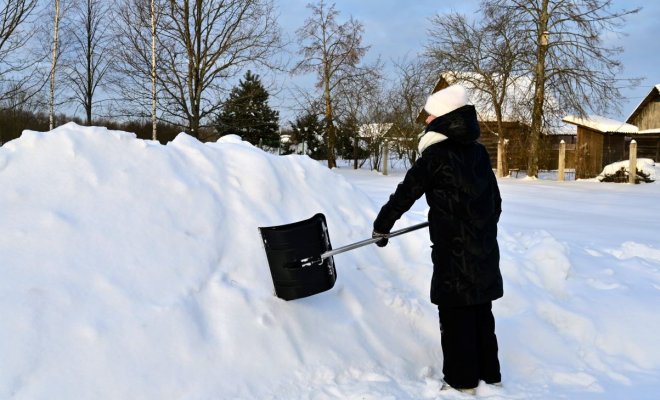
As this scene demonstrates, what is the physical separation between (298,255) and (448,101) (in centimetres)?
117

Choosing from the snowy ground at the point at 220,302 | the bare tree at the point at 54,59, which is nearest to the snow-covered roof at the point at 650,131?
the snowy ground at the point at 220,302

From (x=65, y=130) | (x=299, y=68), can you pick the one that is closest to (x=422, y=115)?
(x=299, y=68)

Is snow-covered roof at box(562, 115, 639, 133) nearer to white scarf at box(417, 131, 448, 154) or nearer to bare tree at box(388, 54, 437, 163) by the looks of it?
bare tree at box(388, 54, 437, 163)

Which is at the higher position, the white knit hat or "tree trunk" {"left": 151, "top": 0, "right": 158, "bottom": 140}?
"tree trunk" {"left": 151, "top": 0, "right": 158, "bottom": 140}

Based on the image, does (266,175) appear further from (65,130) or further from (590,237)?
(590,237)

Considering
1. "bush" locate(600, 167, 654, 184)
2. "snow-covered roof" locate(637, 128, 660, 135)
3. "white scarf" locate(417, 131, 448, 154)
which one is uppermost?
"snow-covered roof" locate(637, 128, 660, 135)

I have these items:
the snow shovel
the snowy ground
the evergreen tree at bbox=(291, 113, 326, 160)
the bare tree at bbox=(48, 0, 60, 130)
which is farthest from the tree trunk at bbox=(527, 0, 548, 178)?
the snow shovel

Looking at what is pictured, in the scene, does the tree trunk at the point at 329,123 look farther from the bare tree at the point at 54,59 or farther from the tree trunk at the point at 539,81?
the bare tree at the point at 54,59

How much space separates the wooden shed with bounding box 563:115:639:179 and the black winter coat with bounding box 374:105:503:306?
2212 centimetres

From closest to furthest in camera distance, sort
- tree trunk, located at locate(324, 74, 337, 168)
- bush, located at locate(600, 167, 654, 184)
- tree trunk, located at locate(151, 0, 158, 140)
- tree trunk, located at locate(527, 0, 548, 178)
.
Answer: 1. tree trunk, located at locate(151, 0, 158, 140)
2. bush, located at locate(600, 167, 654, 184)
3. tree trunk, located at locate(527, 0, 548, 178)
4. tree trunk, located at locate(324, 74, 337, 168)

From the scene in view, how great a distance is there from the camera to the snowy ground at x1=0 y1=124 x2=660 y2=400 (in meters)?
2.38

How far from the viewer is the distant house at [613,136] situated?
23156 mm

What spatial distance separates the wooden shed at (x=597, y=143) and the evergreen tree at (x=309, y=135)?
14577 millimetres

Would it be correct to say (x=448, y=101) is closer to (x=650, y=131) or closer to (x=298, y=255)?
(x=298, y=255)
